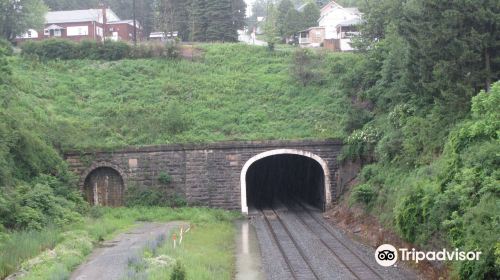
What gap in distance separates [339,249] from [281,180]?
1665 cm

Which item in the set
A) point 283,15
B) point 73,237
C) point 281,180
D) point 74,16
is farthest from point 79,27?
point 73,237

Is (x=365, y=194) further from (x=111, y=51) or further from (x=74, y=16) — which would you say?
(x=74, y=16)

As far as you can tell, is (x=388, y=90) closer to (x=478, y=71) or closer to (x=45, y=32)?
(x=478, y=71)

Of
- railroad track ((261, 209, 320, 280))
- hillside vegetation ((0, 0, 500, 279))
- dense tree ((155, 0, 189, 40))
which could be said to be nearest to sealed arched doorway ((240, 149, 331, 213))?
hillside vegetation ((0, 0, 500, 279))

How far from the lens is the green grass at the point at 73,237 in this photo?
54.6ft

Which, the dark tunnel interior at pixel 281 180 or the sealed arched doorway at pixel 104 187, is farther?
the dark tunnel interior at pixel 281 180

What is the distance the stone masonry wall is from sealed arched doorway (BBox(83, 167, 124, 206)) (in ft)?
1.49

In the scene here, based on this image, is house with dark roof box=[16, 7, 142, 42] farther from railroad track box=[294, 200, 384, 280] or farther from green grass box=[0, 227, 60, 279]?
green grass box=[0, 227, 60, 279]

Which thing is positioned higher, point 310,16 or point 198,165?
point 310,16

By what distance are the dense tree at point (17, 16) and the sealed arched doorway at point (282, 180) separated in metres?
26.9

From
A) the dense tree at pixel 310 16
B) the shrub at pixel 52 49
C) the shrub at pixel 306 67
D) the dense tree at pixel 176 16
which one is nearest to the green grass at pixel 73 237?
the shrub at pixel 306 67

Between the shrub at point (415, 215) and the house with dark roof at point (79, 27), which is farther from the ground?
the house with dark roof at point (79, 27)

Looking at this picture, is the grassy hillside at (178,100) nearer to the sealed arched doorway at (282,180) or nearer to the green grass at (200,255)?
the sealed arched doorway at (282,180)

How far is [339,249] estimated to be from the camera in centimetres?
2034
